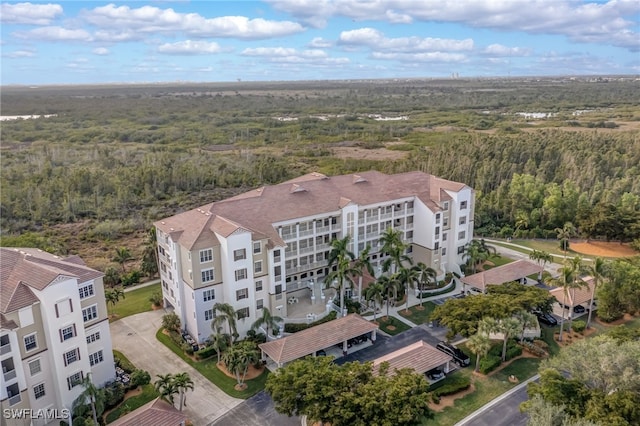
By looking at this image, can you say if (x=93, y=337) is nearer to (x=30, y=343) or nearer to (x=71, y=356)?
(x=71, y=356)

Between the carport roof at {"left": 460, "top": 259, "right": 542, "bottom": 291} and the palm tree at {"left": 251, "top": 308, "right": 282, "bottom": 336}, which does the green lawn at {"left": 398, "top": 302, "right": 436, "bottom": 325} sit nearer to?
the carport roof at {"left": 460, "top": 259, "right": 542, "bottom": 291}

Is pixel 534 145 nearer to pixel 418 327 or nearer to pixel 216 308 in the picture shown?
pixel 418 327

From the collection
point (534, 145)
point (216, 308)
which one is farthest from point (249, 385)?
point (534, 145)

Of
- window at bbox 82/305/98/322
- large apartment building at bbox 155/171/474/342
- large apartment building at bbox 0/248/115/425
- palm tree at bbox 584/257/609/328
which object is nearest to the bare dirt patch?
large apartment building at bbox 155/171/474/342

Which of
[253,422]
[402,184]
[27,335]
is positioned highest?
[402,184]

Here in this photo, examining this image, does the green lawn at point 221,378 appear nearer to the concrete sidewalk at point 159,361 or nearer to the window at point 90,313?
the concrete sidewalk at point 159,361

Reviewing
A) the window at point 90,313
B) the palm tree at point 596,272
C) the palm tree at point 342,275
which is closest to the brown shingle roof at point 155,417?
the window at point 90,313

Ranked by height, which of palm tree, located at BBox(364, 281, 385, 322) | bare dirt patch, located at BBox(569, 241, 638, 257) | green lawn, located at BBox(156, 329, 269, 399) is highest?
palm tree, located at BBox(364, 281, 385, 322)
